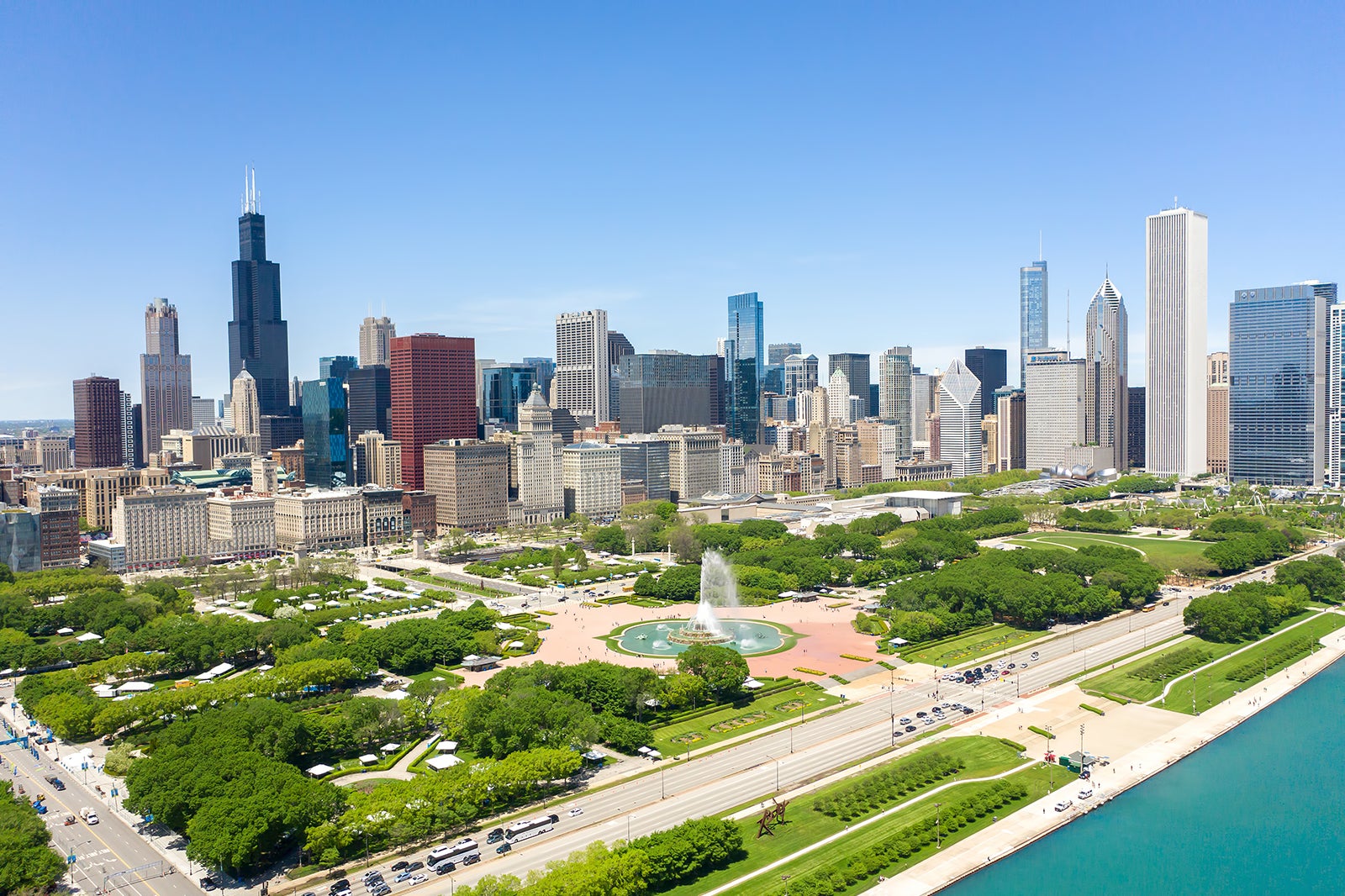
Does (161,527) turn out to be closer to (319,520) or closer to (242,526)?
(242,526)

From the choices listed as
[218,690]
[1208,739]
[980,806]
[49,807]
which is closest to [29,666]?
[218,690]

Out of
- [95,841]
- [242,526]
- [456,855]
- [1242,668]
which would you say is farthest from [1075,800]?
[242,526]

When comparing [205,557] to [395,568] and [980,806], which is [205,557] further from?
[980,806]

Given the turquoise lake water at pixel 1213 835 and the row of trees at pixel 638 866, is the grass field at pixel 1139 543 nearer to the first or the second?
the turquoise lake water at pixel 1213 835

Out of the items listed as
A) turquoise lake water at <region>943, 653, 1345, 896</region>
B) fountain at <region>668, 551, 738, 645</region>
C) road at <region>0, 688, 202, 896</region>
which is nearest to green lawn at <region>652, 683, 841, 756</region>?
fountain at <region>668, 551, 738, 645</region>

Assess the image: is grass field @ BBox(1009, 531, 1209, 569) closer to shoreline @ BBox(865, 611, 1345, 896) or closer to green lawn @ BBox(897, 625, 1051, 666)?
green lawn @ BBox(897, 625, 1051, 666)

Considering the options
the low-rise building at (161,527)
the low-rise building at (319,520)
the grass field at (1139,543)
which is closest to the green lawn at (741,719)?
the grass field at (1139,543)

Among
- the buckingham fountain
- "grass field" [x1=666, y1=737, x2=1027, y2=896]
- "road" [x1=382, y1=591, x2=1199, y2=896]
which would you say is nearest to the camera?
"grass field" [x1=666, y1=737, x2=1027, y2=896]
